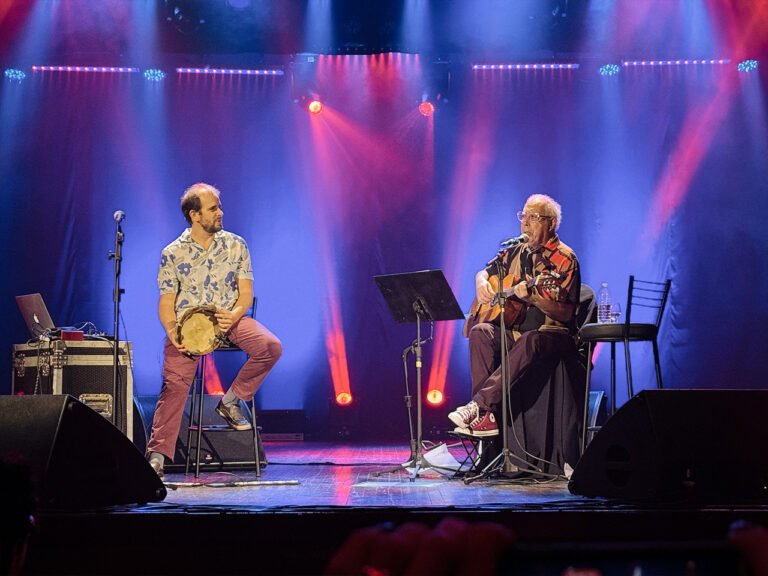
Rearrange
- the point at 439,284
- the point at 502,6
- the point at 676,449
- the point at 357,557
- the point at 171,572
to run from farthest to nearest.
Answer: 1. the point at 502,6
2. the point at 439,284
3. the point at 676,449
4. the point at 171,572
5. the point at 357,557

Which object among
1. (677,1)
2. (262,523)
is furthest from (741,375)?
(262,523)

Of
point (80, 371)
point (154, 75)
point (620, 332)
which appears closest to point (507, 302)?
point (620, 332)

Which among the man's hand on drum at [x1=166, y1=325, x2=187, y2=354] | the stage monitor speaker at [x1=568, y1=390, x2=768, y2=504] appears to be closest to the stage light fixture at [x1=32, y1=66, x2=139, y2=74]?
the man's hand on drum at [x1=166, y1=325, x2=187, y2=354]

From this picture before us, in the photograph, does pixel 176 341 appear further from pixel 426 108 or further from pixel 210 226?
pixel 426 108

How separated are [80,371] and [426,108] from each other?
16.9ft

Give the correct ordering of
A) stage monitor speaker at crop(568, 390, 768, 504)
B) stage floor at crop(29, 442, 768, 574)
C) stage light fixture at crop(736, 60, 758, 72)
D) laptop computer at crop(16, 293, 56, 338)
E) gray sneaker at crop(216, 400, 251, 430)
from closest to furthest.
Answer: stage floor at crop(29, 442, 768, 574), stage monitor speaker at crop(568, 390, 768, 504), gray sneaker at crop(216, 400, 251, 430), laptop computer at crop(16, 293, 56, 338), stage light fixture at crop(736, 60, 758, 72)

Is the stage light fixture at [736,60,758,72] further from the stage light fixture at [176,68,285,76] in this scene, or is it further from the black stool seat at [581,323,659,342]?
the black stool seat at [581,323,659,342]

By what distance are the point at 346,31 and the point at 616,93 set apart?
324cm

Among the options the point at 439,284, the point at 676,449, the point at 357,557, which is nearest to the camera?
the point at 357,557

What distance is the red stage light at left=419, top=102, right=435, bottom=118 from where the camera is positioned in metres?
10.0

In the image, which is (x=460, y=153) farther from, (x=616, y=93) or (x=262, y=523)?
(x=262, y=523)

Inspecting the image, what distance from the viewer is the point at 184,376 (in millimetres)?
5395

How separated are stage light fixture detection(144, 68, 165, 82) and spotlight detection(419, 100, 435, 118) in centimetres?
307

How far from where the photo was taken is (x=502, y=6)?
961cm
